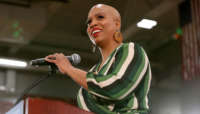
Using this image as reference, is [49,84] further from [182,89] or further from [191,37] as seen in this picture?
[191,37]

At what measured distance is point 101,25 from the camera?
1.63 m

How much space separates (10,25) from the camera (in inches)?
202

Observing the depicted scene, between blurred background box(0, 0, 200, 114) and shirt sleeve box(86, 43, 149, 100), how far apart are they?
1.69 meters

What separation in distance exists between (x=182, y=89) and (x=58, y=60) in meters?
5.88

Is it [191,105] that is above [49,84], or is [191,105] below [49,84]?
below

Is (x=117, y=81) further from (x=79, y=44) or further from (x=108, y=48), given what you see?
(x=79, y=44)

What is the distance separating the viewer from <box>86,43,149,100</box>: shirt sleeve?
1364 millimetres

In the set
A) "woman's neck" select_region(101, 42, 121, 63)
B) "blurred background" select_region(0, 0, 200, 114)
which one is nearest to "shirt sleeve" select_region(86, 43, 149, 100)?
"woman's neck" select_region(101, 42, 121, 63)

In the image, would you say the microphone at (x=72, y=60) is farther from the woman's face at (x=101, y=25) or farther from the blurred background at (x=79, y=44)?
the blurred background at (x=79, y=44)

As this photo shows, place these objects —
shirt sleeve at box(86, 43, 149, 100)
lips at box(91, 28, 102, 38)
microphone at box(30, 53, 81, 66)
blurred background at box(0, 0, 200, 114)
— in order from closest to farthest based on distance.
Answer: shirt sleeve at box(86, 43, 149, 100) → microphone at box(30, 53, 81, 66) → lips at box(91, 28, 102, 38) → blurred background at box(0, 0, 200, 114)

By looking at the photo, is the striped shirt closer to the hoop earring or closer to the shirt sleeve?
the shirt sleeve

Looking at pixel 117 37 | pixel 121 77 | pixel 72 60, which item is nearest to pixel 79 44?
pixel 117 37

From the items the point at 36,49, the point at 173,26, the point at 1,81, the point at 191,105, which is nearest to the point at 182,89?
the point at 191,105

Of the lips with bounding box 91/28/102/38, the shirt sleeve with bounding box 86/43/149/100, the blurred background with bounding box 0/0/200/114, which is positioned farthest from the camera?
the blurred background with bounding box 0/0/200/114
